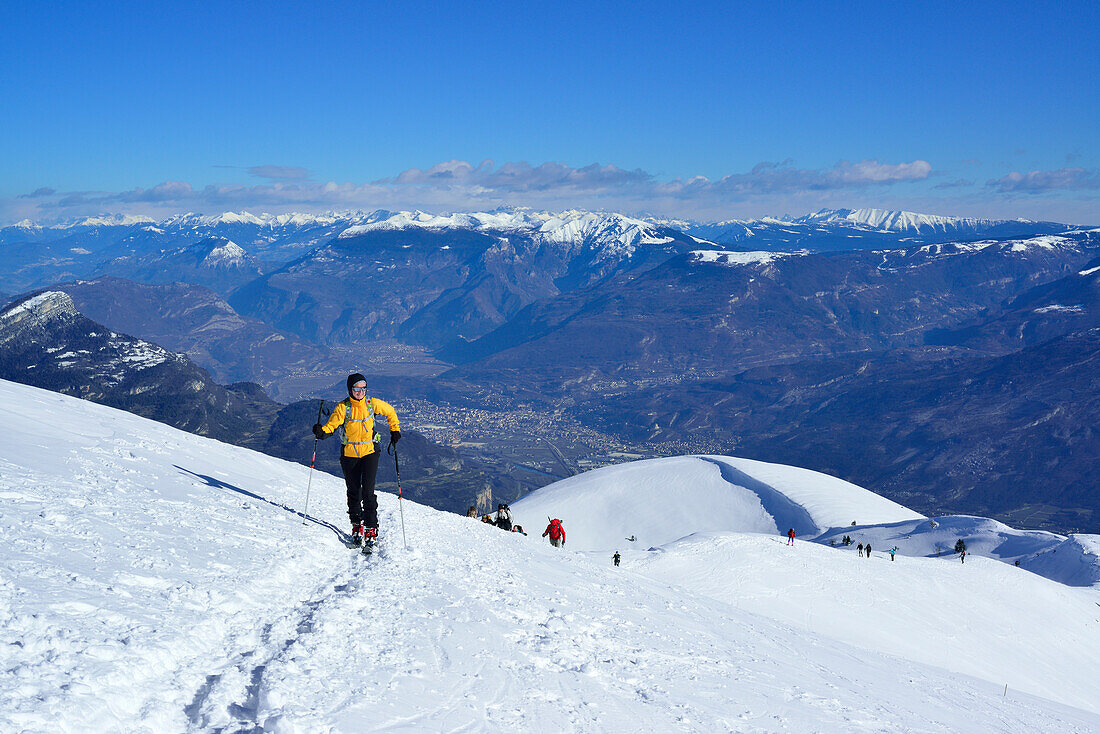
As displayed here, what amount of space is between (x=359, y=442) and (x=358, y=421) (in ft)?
1.66

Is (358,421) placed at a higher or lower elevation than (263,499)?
higher

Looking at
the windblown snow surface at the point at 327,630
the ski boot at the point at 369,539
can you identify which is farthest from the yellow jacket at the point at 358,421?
the windblown snow surface at the point at 327,630

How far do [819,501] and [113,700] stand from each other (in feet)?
275

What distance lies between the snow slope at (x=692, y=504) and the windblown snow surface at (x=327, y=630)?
51.4 metres

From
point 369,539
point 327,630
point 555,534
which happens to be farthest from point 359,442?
point 555,534

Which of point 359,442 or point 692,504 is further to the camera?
point 692,504

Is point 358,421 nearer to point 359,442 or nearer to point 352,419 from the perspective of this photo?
point 352,419

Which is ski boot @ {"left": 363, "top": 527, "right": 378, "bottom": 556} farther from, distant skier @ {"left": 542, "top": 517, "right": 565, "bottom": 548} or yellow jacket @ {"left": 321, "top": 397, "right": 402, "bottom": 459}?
distant skier @ {"left": 542, "top": 517, "right": 565, "bottom": 548}

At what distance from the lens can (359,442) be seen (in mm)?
14688

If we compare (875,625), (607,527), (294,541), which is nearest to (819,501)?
(607,527)

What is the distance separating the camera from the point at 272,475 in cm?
2289

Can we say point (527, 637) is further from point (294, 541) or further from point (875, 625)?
point (875, 625)

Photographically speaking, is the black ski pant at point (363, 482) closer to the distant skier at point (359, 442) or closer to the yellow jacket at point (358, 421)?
the distant skier at point (359, 442)

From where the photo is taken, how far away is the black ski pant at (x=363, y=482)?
14.7 meters
